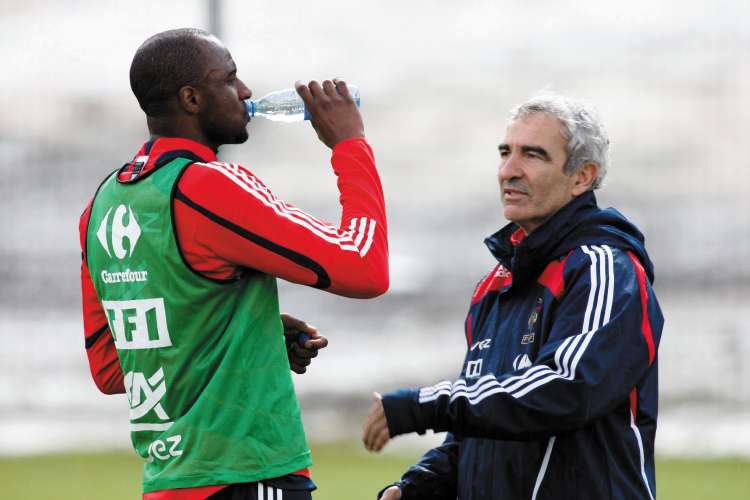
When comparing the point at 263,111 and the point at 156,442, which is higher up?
the point at 263,111

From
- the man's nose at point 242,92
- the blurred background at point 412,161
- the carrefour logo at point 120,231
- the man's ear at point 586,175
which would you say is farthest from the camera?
the blurred background at point 412,161

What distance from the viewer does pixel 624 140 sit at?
37.6ft

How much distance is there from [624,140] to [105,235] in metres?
9.05

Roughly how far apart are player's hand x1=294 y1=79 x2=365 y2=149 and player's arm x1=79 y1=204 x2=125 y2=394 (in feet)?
2.40

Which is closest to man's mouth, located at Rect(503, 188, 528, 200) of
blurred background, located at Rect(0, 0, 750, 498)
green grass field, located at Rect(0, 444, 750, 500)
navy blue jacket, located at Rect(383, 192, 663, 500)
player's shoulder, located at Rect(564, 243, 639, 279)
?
navy blue jacket, located at Rect(383, 192, 663, 500)

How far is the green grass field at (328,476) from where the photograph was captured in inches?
340

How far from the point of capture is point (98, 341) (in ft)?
10.7

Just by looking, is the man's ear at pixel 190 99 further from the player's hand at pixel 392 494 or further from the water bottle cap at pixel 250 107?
the player's hand at pixel 392 494

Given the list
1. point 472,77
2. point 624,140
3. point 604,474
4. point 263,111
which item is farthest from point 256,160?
point 604,474

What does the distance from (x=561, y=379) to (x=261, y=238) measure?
2.49ft

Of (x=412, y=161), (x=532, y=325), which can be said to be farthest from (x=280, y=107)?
(x=412, y=161)

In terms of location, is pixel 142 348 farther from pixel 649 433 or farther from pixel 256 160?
pixel 256 160

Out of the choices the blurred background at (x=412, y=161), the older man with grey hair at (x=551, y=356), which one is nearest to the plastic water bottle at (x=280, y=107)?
the older man with grey hair at (x=551, y=356)

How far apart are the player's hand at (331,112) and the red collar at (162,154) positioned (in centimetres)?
29
